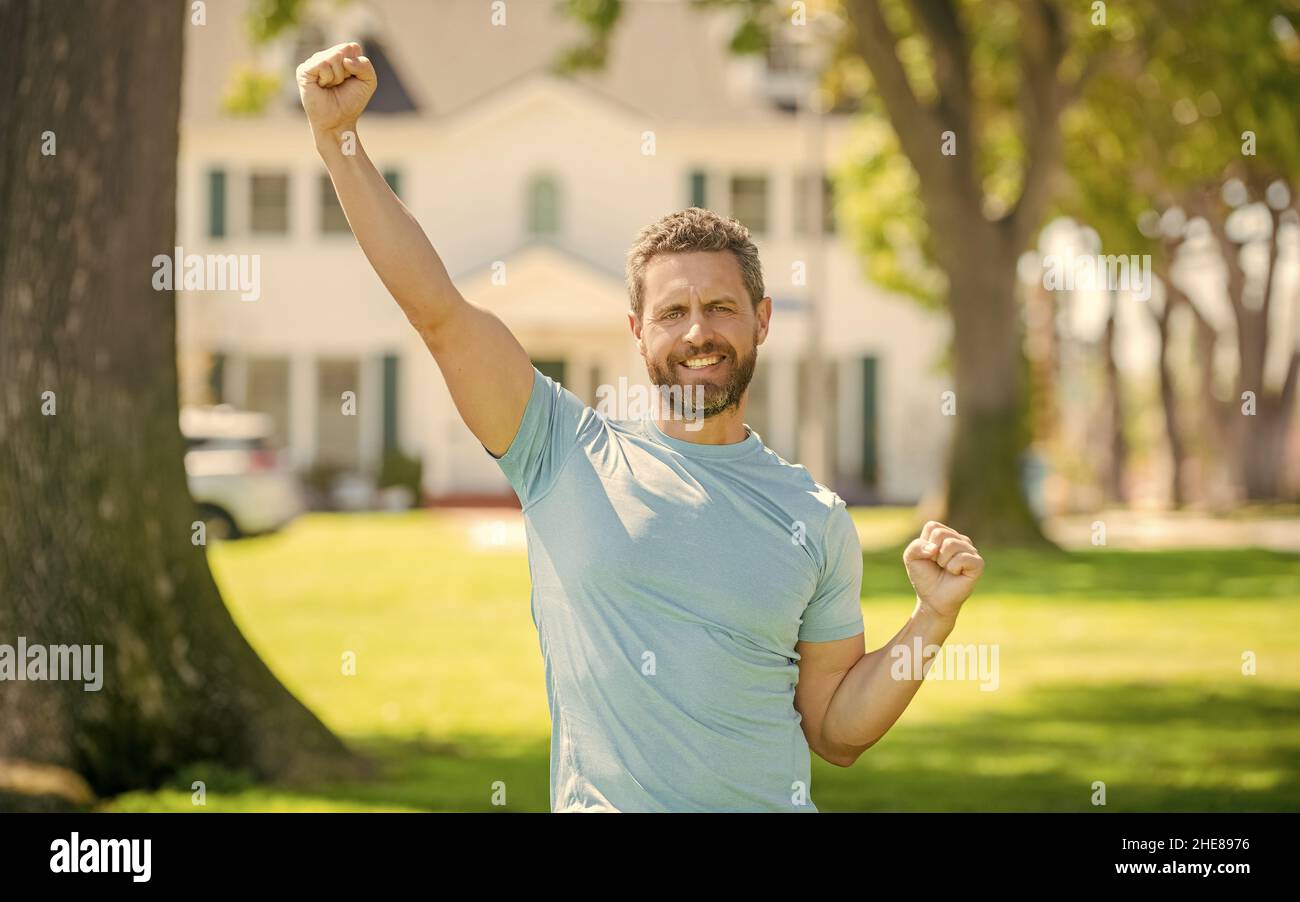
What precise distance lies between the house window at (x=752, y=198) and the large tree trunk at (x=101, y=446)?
25174 mm

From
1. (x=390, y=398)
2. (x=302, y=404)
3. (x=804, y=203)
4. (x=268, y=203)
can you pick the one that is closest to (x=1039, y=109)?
(x=804, y=203)

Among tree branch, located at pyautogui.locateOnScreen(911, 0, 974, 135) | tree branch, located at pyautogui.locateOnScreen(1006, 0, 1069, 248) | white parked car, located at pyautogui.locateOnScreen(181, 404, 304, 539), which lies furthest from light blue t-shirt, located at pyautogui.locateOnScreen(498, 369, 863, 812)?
white parked car, located at pyautogui.locateOnScreen(181, 404, 304, 539)

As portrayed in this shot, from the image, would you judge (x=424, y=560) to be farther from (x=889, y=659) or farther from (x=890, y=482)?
(x=889, y=659)

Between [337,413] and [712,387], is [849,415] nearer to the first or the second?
[337,413]

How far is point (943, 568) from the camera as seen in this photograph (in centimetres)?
319

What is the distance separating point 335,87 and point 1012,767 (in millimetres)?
6182

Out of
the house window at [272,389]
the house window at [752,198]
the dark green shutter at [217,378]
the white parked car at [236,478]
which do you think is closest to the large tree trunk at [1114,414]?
the house window at [752,198]

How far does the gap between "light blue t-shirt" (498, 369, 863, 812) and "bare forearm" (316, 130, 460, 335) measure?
0.91 feet

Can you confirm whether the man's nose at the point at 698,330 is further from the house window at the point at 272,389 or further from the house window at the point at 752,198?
the house window at the point at 272,389

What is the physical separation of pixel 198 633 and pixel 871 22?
48.7 feet

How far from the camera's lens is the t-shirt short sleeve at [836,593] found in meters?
3.20
